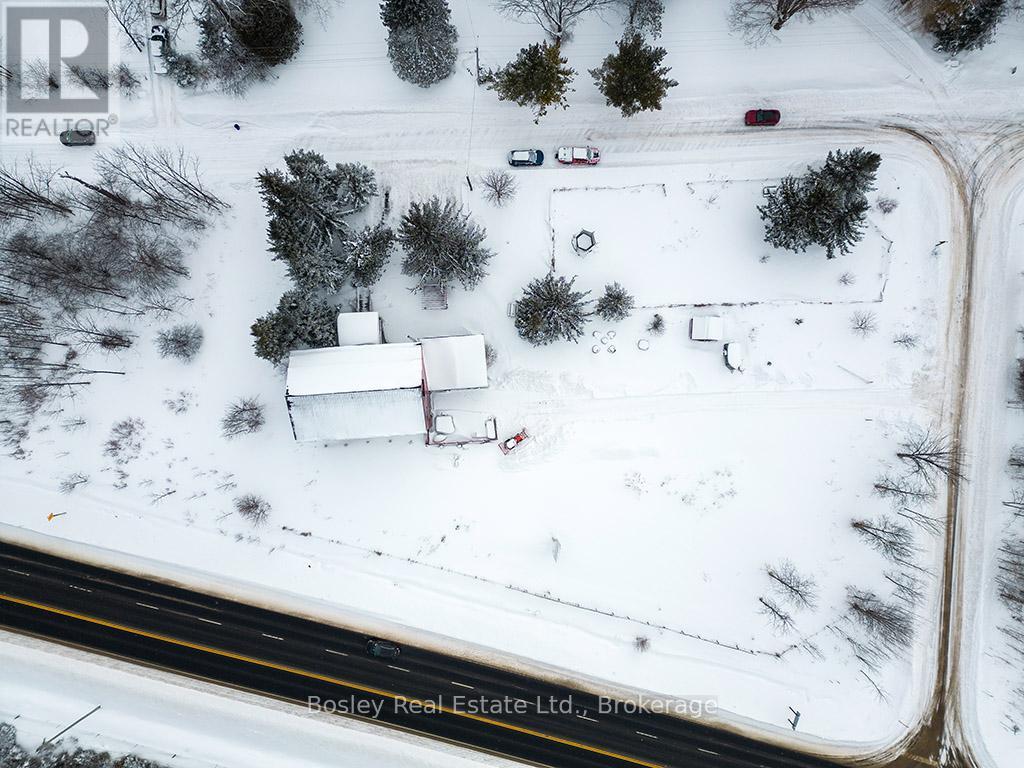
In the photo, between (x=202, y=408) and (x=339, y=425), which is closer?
(x=339, y=425)

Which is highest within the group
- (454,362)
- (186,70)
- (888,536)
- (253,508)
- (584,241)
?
(186,70)

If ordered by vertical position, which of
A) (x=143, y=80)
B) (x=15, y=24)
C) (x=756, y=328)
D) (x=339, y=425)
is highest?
(x=15, y=24)

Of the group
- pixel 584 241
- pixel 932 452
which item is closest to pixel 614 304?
pixel 584 241

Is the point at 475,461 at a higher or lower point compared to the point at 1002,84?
lower

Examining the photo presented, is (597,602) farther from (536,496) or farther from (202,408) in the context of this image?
(202,408)

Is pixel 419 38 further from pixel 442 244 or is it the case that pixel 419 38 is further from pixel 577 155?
pixel 442 244

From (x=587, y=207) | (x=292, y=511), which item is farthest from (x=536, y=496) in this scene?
(x=587, y=207)

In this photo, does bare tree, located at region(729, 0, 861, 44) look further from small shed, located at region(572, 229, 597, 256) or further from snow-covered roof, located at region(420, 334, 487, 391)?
snow-covered roof, located at region(420, 334, 487, 391)
